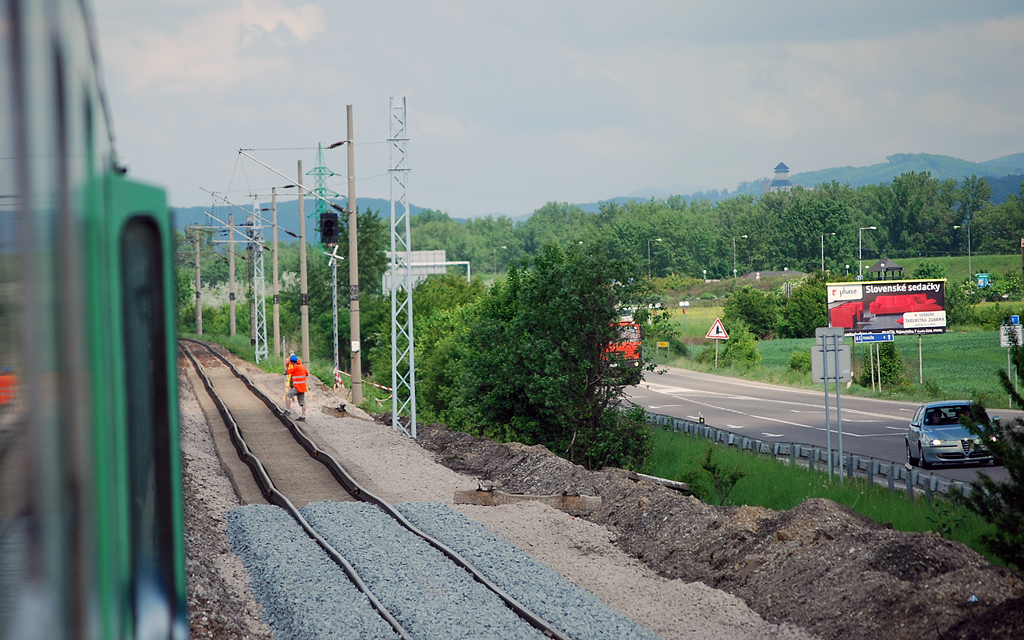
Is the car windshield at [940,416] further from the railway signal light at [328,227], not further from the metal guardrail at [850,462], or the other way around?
the railway signal light at [328,227]

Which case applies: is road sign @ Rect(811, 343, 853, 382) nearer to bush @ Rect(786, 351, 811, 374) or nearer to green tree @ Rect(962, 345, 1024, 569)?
green tree @ Rect(962, 345, 1024, 569)

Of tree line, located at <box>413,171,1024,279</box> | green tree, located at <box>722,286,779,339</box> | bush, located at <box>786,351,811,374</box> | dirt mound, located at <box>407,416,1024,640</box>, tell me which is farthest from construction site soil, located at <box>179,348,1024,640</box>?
tree line, located at <box>413,171,1024,279</box>

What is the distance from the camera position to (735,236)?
166 m

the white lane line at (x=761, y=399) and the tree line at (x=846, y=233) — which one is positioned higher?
the tree line at (x=846, y=233)

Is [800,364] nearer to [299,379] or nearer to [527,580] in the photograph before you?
[299,379]

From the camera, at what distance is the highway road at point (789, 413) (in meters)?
29.8

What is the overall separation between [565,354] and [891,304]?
36.3 metres

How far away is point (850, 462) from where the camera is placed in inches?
788

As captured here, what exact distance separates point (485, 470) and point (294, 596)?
9.83m

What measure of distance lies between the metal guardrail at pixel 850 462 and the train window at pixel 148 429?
15564mm

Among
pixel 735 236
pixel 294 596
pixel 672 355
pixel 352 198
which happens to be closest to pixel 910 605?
pixel 294 596

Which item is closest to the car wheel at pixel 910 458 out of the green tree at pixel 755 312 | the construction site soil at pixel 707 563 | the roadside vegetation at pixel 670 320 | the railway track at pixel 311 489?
the roadside vegetation at pixel 670 320

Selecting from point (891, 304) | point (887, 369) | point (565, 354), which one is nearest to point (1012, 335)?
point (565, 354)

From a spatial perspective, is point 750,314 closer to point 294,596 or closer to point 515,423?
point 515,423
